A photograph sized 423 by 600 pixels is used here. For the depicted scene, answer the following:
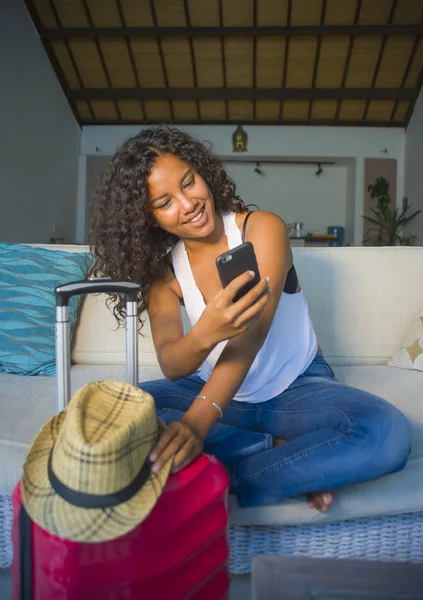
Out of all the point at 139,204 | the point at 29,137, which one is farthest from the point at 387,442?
the point at 29,137

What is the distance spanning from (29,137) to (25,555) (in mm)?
5238

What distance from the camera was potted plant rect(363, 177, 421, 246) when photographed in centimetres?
617

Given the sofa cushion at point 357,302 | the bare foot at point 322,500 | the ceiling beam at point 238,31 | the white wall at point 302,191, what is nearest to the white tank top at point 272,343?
the bare foot at point 322,500

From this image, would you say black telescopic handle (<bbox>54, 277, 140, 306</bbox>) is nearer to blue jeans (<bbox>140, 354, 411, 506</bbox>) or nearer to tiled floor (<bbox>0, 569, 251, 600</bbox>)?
blue jeans (<bbox>140, 354, 411, 506</bbox>)

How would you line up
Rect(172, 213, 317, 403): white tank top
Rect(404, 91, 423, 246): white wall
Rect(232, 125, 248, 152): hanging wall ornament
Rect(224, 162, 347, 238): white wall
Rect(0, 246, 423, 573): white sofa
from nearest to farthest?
1. Rect(0, 246, 423, 573): white sofa
2. Rect(172, 213, 317, 403): white tank top
3. Rect(404, 91, 423, 246): white wall
4. Rect(232, 125, 248, 152): hanging wall ornament
5. Rect(224, 162, 347, 238): white wall

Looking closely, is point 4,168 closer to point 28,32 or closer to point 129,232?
point 28,32

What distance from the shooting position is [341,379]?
4.97 feet

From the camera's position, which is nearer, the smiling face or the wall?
the smiling face

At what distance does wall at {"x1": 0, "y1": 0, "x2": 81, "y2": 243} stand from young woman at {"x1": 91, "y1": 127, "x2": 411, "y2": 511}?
384 centimetres

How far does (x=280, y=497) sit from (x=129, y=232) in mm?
673

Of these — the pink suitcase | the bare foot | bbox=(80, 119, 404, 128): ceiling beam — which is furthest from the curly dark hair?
bbox=(80, 119, 404, 128): ceiling beam

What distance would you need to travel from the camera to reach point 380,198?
6801 millimetres

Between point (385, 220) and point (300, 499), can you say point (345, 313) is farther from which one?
point (385, 220)

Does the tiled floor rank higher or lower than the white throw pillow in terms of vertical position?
lower
